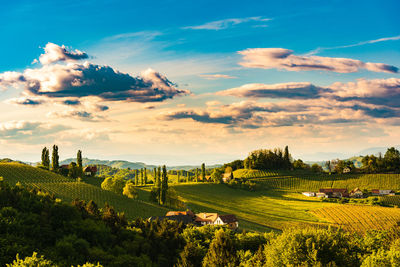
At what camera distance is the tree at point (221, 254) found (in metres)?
44.9

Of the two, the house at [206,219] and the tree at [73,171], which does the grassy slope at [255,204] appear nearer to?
the house at [206,219]

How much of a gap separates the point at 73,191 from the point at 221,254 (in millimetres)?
78719

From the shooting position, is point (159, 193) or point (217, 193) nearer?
point (159, 193)

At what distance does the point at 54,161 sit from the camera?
16325 cm

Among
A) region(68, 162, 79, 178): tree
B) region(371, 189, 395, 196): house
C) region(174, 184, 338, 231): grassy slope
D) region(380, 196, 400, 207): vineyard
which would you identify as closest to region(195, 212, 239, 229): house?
region(174, 184, 338, 231): grassy slope

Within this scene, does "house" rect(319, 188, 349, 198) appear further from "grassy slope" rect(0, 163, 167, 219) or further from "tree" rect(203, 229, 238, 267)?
"tree" rect(203, 229, 238, 267)

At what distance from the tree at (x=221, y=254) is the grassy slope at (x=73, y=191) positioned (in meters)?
54.6

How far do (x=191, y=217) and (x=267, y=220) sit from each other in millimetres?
30800

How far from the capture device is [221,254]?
4578cm

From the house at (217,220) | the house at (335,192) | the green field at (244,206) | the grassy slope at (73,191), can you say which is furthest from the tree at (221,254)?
the house at (335,192)

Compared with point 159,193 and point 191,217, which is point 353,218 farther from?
point 159,193

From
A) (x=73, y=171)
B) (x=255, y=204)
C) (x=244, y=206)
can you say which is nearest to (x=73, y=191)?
(x=73, y=171)

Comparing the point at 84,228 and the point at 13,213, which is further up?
the point at 13,213

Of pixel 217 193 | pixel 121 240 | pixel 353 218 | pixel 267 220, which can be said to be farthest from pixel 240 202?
pixel 121 240
